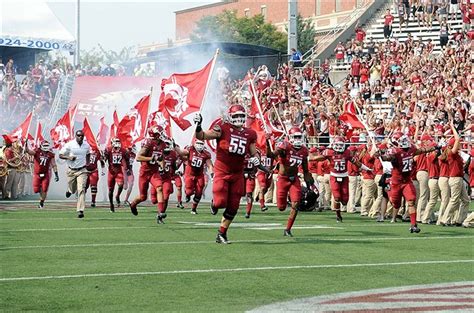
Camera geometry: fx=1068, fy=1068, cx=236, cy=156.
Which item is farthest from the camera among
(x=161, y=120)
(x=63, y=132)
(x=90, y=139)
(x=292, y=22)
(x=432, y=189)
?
(x=292, y=22)

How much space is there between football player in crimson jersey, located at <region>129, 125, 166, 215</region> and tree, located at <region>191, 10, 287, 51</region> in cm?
4778

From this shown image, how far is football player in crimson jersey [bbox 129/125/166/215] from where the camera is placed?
1928 cm

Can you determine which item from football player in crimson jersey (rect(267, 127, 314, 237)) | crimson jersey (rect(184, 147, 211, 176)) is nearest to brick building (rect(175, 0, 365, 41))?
crimson jersey (rect(184, 147, 211, 176))

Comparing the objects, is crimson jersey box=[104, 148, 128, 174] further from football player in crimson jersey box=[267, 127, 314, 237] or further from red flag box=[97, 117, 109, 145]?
football player in crimson jersey box=[267, 127, 314, 237]

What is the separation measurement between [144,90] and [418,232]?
1734 centimetres

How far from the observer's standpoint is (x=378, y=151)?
20.0 meters

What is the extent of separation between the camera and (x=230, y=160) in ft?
49.0

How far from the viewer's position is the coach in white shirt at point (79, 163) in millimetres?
20188

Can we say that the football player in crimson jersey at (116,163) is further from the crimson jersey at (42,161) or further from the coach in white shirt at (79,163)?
the coach in white shirt at (79,163)

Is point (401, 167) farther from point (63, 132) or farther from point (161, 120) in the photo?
point (63, 132)

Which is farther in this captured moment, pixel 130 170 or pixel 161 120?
pixel 130 170

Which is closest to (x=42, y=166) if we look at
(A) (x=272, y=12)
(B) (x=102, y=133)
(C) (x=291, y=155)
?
(B) (x=102, y=133)

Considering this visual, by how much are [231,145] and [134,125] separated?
449 inches

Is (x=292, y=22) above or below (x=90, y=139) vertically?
above
